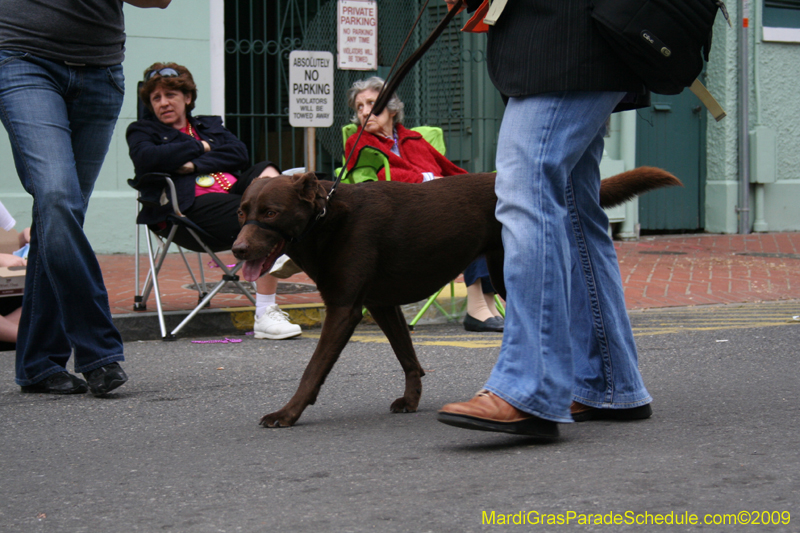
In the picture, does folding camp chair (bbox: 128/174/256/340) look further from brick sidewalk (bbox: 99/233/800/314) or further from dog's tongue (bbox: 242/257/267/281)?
dog's tongue (bbox: 242/257/267/281)

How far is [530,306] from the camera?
283cm

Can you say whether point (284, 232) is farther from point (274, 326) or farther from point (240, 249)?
point (274, 326)

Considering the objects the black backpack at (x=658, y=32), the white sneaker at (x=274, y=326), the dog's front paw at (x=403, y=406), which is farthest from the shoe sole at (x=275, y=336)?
the black backpack at (x=658, y=32)

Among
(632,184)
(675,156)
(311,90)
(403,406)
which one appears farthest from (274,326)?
(675,156)

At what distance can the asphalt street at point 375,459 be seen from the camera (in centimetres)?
228

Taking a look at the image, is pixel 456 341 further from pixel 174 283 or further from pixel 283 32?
pixel 283 32

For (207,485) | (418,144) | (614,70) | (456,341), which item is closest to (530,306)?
(614,70)

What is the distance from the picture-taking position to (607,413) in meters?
3.28

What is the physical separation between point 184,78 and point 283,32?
454 centimetres

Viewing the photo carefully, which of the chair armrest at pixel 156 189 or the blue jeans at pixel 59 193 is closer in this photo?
the blue jeans at pixel 59 193

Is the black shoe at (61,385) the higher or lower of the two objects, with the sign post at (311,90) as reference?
lower

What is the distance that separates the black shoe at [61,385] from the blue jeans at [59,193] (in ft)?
0.11

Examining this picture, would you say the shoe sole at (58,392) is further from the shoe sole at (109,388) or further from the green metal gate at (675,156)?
the green metal gate at (675,156)

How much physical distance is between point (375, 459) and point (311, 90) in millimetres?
4775
